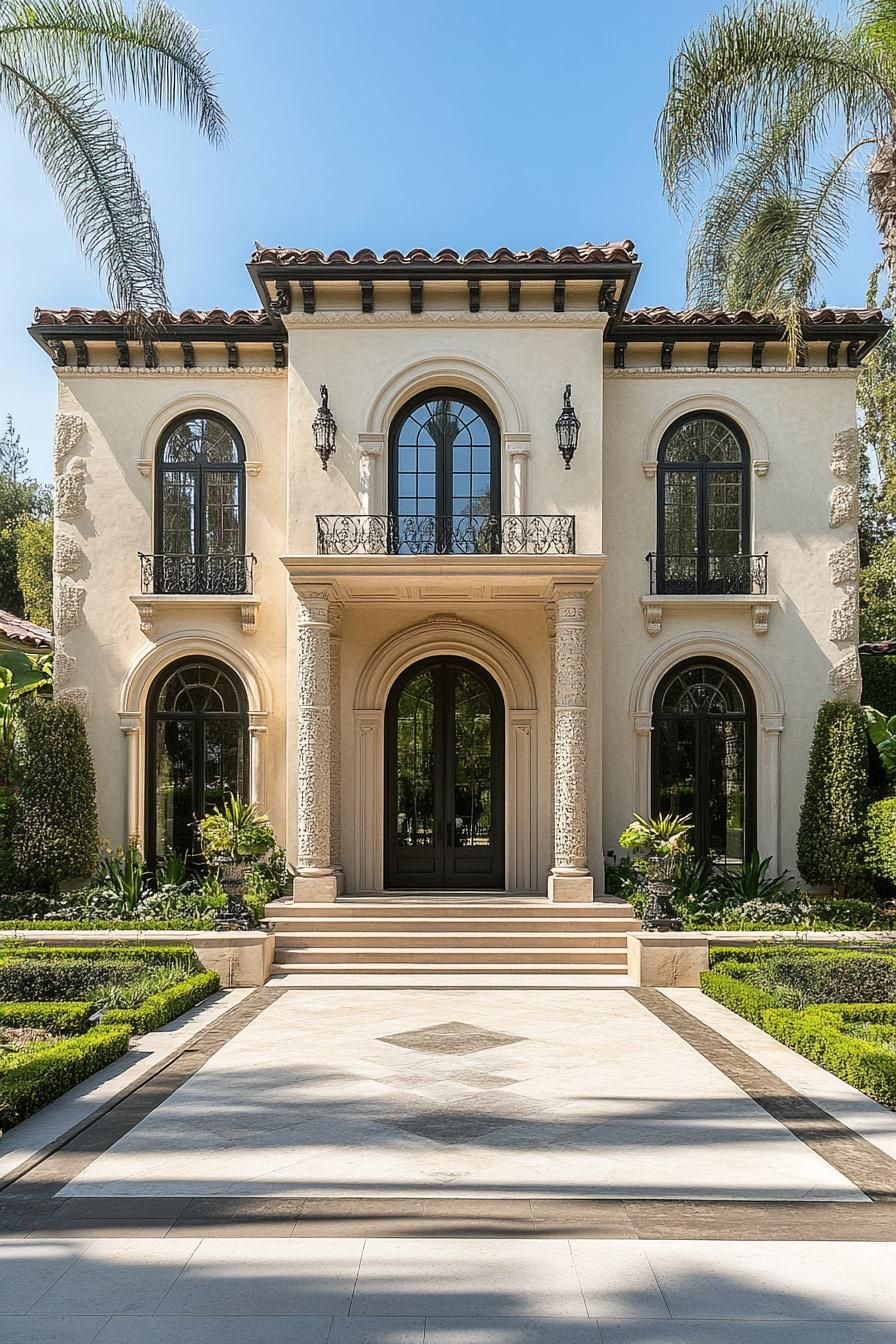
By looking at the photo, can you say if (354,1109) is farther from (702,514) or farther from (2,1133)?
(702,514)

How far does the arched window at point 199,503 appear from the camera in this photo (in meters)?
16.3

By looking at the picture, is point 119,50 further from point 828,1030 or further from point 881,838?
point 881,838

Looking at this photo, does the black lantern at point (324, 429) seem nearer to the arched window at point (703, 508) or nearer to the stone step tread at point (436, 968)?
the arched window at point (703, 508)

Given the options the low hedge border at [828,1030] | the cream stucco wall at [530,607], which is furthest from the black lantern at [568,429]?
the low hedge border at [828,1030]

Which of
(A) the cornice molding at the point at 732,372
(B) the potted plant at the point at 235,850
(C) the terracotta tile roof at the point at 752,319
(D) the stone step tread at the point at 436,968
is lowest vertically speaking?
(D) the stone step tread at the point at 436,968

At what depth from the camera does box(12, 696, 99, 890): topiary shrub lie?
15055 mm

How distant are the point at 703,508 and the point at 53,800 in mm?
10286

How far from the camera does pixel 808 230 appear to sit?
1470 centimetres

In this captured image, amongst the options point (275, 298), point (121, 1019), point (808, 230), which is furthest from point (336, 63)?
point (121, 1019)

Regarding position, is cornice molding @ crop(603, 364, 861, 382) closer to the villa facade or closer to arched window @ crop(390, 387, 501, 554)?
the villa facade

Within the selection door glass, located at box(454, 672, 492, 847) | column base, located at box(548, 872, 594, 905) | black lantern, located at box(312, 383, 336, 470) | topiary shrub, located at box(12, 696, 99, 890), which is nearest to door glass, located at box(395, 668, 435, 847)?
door glass, located at box(454, 672, 492, 847)

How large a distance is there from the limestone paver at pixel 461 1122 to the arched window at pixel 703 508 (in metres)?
7.62

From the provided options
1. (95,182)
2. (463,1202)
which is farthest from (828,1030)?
(95,182)

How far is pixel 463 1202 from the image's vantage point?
5992mm
